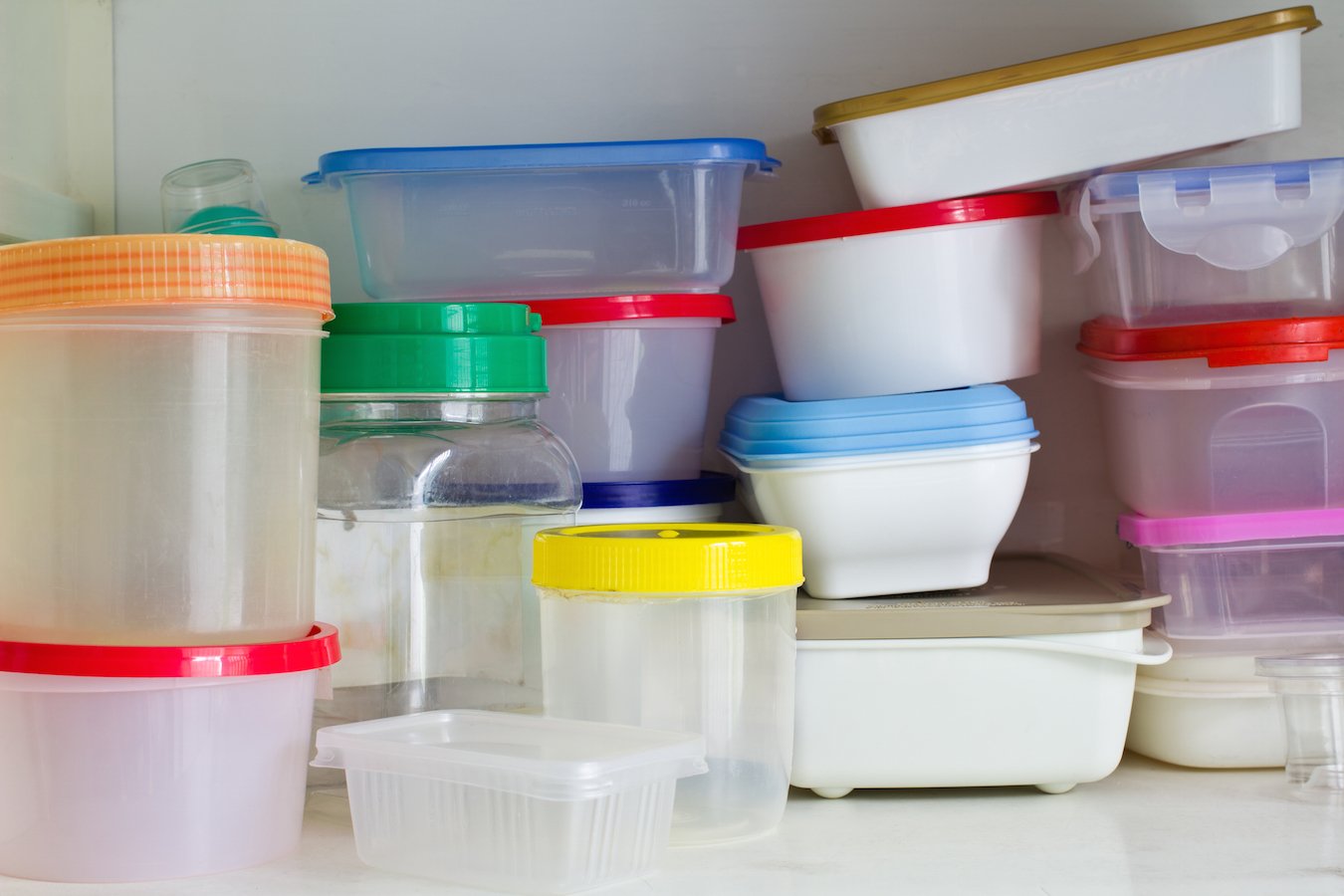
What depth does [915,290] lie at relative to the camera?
1.04 meters

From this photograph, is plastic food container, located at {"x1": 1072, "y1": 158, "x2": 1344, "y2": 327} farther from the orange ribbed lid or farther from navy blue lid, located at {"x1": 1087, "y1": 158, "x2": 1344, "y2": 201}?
the orange ribbed lid

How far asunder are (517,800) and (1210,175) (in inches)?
26.8

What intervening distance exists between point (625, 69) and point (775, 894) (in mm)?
801

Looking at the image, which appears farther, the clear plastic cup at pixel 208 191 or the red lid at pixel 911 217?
the clear plastic cup at pixel 208 191

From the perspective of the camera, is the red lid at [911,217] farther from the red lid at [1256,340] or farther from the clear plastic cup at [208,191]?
the clear plastic cup at [208,191]

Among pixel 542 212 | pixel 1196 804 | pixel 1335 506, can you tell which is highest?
pixel 542 212

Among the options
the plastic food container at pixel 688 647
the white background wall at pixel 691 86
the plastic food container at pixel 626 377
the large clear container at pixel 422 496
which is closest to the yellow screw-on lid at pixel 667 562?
the plastic food container at pixel 688 647

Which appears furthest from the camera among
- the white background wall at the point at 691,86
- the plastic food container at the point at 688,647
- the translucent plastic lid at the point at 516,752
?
the white background wall at the point at 691,86

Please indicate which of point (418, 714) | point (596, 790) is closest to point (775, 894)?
point (596, 790)

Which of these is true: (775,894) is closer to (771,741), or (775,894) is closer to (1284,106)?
(771,741)

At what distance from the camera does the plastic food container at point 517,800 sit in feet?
2.37

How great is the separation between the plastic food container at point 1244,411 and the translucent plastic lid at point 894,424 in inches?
5.5

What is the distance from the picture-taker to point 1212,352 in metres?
1.00

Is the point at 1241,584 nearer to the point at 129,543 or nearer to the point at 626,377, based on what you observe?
the point at 626,377
